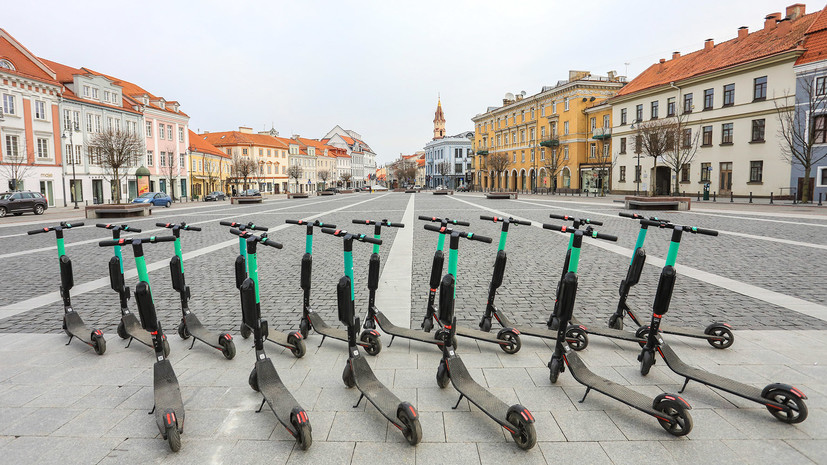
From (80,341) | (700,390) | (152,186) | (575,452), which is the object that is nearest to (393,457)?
(575,452)

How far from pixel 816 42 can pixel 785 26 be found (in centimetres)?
544

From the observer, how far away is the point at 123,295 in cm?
455

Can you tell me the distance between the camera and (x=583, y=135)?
5462 centimetres

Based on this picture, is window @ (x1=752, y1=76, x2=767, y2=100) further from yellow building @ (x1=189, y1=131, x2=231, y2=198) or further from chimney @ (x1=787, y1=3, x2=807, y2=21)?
yellow building @ (x1=189, y1=131, x2=231, y2=198)

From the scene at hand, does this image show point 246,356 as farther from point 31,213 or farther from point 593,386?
point 31,213

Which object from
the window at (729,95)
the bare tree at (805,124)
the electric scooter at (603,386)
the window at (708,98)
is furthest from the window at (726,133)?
the electric scooter at (603,386)

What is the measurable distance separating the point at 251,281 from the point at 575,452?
244 centimetres

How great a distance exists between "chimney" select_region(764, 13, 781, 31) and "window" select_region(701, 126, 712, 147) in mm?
8261

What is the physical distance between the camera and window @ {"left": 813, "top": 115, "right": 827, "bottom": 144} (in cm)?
2834

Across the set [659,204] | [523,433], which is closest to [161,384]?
[523,433]

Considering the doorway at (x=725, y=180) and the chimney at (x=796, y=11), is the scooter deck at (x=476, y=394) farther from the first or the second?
the chimney at (x=796, y=11)

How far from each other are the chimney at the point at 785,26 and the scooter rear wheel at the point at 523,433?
43245 mm

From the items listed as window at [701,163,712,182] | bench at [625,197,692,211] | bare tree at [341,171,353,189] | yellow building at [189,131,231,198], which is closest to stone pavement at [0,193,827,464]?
bench at [625,197,692,211]

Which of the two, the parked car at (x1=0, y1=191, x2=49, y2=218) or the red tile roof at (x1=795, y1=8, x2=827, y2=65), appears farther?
the red tile roof at (x1=795, y1=8, x2=827, y2=65)
